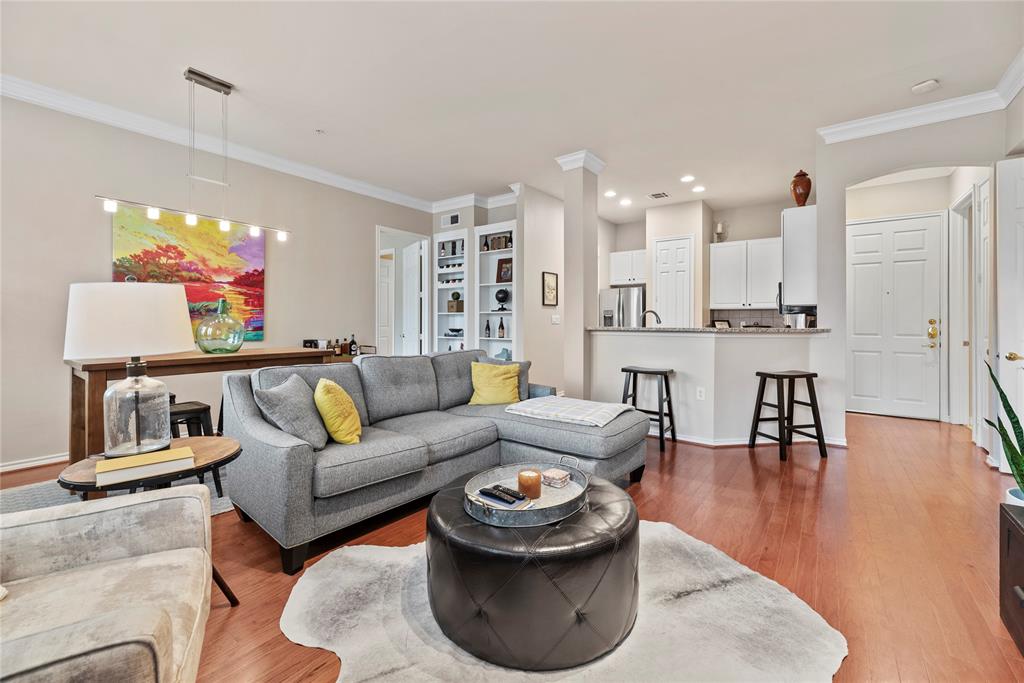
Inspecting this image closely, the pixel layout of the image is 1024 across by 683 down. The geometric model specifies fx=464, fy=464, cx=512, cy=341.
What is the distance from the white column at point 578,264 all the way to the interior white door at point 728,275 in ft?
8.49

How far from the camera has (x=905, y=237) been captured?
514 cm

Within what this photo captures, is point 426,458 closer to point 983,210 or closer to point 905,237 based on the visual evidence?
point 983,210

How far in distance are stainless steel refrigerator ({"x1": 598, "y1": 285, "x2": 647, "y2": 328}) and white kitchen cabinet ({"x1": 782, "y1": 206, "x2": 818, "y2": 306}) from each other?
261cm

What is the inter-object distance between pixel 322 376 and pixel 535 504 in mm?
1783

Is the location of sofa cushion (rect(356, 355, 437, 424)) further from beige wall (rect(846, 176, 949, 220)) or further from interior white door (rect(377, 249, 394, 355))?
beige wall (rect(846, 176, 949, 220))

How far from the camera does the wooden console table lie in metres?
2.74

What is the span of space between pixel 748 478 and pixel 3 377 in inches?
209

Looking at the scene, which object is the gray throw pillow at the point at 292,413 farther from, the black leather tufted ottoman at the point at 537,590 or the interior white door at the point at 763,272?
the interior white door at the point at 763,272

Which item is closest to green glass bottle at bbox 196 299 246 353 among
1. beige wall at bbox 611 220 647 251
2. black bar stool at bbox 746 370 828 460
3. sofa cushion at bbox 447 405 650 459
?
sofa cushion at bbox 447 405 650 459

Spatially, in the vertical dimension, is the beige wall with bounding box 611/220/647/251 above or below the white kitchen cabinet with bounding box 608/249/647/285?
above

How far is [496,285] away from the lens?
604cm

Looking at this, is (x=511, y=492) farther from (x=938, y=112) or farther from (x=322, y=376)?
(x=938, y=112)

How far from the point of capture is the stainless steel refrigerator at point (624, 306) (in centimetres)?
689

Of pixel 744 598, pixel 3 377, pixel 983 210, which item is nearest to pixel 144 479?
pixel 744 598
